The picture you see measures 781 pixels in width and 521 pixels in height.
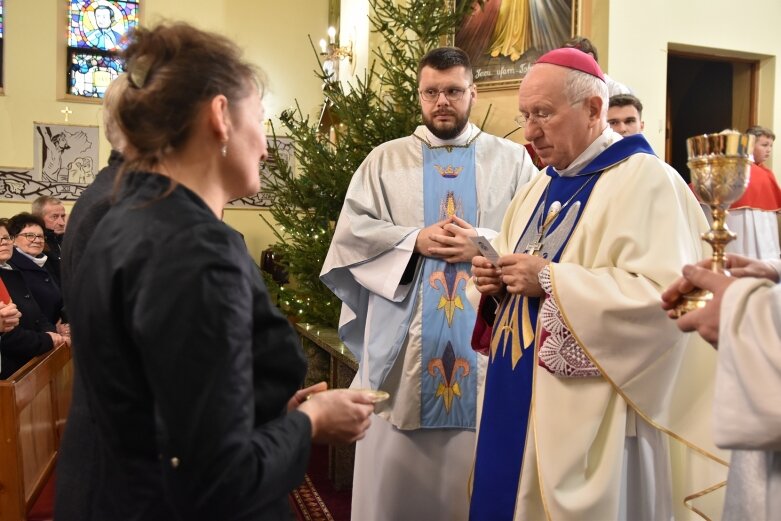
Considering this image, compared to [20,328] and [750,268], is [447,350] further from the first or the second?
[20,328]

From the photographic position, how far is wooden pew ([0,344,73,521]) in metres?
3.55

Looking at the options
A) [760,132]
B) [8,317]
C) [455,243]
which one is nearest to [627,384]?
[455,243]

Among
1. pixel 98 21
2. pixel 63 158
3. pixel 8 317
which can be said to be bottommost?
pixel 8 317

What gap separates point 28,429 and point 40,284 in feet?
6.22

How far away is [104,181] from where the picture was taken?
1.90 metres

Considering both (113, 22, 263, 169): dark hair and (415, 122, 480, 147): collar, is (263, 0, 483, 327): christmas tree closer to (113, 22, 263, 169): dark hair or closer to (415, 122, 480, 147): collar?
(415, 122, 480, 147): collar

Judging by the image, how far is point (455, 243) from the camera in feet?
10.7

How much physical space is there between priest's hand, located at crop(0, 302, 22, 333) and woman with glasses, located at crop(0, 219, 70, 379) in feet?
0.80

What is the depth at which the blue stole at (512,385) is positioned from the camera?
8.43 ft

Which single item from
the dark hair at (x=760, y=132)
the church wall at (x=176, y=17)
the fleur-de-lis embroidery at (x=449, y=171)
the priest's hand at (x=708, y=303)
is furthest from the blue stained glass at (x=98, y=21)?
the priest's hand at (x=708, y=303)

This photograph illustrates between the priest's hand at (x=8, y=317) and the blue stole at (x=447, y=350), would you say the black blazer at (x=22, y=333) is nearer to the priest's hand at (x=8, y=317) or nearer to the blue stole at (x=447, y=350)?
the priest's hand at (x=8, y=317)

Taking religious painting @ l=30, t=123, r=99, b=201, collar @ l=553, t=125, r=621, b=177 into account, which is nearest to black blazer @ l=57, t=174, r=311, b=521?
collar @ l=553, t=125, r=621, b=177

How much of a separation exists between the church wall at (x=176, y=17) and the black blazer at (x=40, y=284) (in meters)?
6.54

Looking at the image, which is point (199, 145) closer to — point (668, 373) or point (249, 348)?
point (249, 348)
